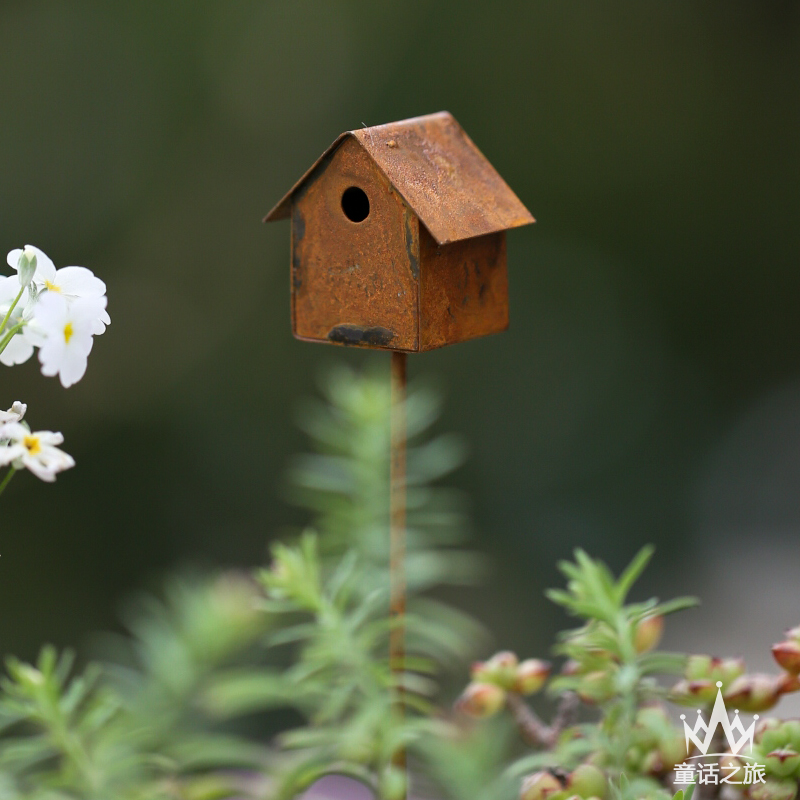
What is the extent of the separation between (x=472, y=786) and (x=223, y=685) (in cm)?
18

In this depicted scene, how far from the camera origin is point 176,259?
2070 mm

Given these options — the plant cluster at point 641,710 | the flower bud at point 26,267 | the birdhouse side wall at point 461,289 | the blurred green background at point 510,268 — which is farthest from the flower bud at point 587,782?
the blurred green background at point 510,268

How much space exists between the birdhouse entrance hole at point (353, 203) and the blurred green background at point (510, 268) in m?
1.34

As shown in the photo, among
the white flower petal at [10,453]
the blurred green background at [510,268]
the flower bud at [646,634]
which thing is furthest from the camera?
the blurred green background at [510,268]

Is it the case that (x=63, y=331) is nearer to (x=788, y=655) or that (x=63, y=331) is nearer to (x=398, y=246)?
(x=398, y=246)

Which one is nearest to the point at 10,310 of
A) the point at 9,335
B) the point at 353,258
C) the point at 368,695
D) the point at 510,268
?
the point at 9,335

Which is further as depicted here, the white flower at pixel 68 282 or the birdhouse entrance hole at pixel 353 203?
the birdhouse entrance hole at pixel 353 203

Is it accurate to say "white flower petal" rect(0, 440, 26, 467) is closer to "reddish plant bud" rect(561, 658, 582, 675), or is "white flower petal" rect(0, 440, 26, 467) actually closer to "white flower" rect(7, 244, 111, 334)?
"white flower" rect(7, 244, 111, 334)

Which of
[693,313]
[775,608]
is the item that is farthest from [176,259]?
[775,608]

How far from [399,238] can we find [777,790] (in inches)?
12.5

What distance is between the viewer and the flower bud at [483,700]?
21.2 inches

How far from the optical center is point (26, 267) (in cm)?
44

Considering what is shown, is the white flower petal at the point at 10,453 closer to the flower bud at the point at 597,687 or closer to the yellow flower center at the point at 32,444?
the yellow flower center at the point at 32,444

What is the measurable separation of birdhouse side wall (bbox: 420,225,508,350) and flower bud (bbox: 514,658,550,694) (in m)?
0.18
